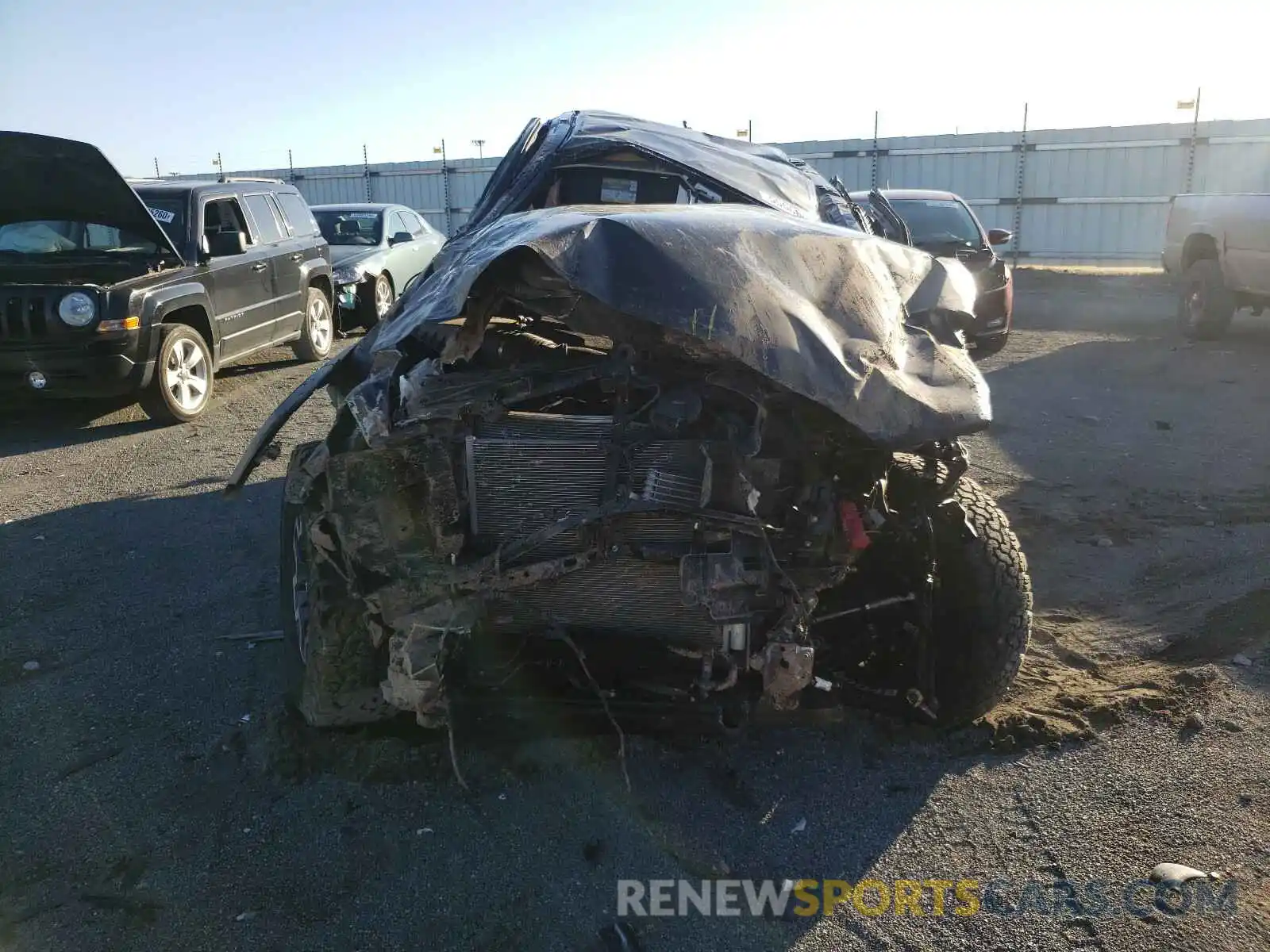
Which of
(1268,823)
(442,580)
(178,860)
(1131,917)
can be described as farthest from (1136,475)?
(178,860)

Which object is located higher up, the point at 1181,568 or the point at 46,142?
the point at 46,142

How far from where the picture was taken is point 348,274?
11188 mm

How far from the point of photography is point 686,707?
2801mm

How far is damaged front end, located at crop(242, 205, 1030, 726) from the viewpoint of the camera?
8.54 feet

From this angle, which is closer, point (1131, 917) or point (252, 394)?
point (1131, 917)

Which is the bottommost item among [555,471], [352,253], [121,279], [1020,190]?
[555,471]

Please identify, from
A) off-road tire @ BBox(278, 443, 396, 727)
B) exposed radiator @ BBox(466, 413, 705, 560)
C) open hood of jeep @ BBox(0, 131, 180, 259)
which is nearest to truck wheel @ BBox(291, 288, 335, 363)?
open hood of jeep @ BBox(0, 131, 180, 259)

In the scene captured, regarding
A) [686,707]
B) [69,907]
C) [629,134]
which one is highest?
[629,134]

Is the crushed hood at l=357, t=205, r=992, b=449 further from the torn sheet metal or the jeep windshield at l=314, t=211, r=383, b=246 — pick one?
the jeep windshield at l=314, t=211, r=383, b=246

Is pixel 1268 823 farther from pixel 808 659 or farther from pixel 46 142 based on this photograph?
pixel 46 142

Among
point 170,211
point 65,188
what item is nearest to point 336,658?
point 65,188

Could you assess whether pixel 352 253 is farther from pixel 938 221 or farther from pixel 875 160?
pixel 875 160

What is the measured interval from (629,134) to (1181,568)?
337cm

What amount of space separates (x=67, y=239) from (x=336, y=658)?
20.7 feet
